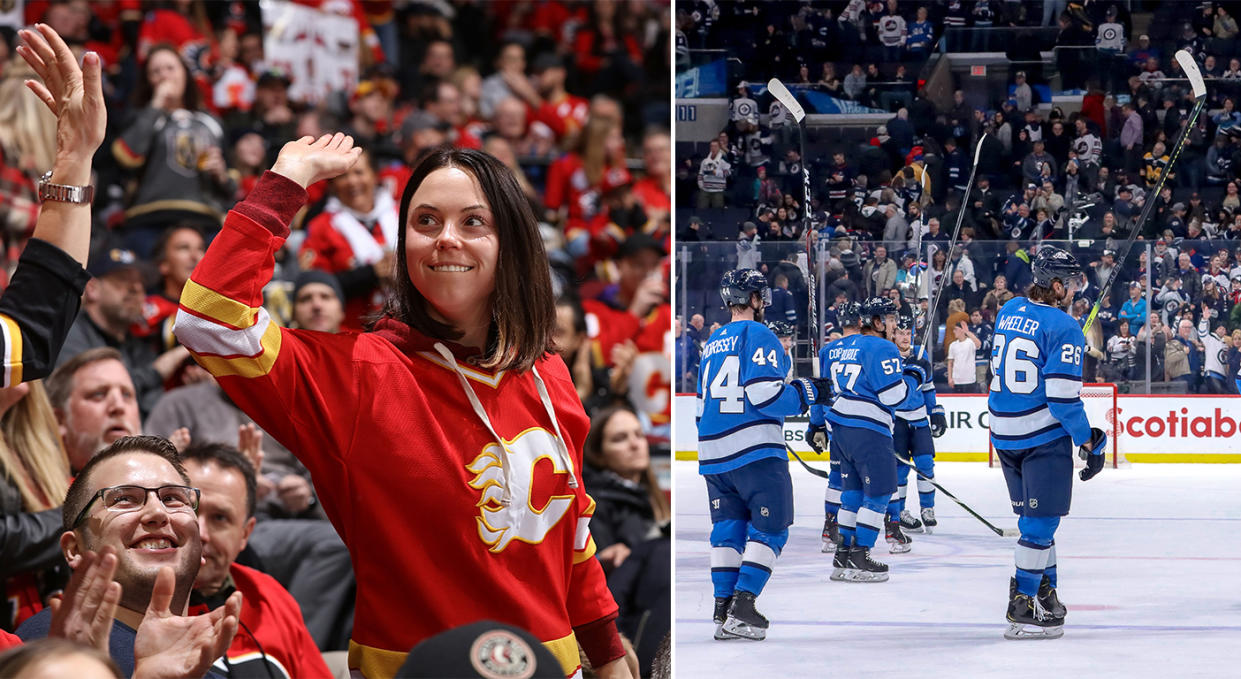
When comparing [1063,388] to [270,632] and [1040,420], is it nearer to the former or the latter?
[1040,420]

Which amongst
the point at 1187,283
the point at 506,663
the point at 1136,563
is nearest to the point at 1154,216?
the point at 1187,283

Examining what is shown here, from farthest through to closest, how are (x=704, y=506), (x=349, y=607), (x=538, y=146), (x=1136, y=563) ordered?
(x=538, y=146) < (x=349, y=607) < (x=704, y=506) < (x=1136, y=563)

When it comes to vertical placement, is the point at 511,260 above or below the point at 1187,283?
above

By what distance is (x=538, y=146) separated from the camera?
22.3 ft

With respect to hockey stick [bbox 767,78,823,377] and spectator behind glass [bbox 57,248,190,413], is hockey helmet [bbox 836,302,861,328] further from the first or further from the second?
spectator behind glass [bbox 57,248,190,413]

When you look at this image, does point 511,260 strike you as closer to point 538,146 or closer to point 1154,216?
point 1154,216

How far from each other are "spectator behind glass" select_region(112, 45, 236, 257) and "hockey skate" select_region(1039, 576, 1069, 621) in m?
3.49

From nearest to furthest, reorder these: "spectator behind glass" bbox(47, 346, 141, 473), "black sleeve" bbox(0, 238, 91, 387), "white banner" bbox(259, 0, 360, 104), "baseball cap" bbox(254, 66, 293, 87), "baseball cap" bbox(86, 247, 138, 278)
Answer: "black sleeve" bbox(0, 238, 91, 387), "spectator behind glass" bbox(47, 346, 141, 473), "baseball cap" bbox(86, 247, 138, 278), "baseball cap" bbox(254, 66, 293, 87), "white banner" bbox(259, 0, 360, 104)

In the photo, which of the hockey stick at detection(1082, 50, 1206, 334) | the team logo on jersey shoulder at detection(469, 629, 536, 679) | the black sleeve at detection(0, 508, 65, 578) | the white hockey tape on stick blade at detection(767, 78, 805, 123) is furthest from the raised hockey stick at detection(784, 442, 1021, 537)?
the black sleeve at detection(0, 508, 65, 578)

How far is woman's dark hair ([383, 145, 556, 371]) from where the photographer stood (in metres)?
1.49

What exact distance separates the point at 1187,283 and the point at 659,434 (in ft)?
6.98

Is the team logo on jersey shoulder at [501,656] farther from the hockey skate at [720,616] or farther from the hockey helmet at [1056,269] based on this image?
the hockey helmet at [1056,269]

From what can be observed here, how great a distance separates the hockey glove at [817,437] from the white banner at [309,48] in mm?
4825

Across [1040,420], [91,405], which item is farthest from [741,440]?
[91,405]
